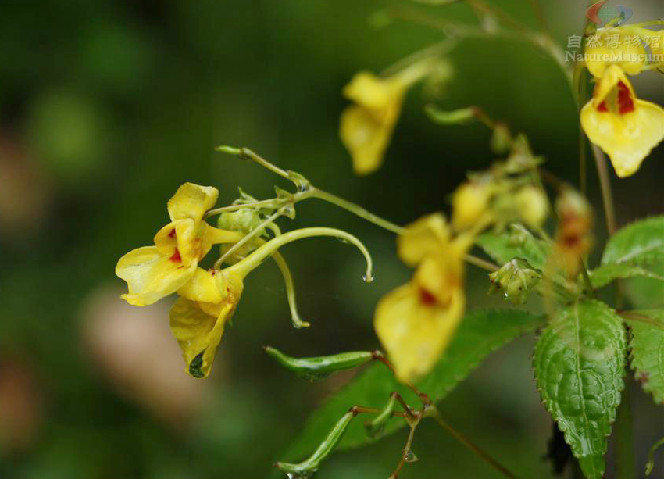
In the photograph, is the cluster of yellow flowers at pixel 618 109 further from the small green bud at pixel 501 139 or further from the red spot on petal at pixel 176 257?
the red spot on petal at pixel 176 257

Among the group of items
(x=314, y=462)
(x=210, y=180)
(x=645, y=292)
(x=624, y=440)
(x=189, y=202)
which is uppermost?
(x=189, y=202)

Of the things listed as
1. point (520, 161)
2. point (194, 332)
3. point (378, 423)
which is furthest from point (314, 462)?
point (520, 161)

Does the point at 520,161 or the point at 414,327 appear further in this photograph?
the point at 520,161

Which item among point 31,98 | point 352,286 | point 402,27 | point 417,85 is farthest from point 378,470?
point 31,98

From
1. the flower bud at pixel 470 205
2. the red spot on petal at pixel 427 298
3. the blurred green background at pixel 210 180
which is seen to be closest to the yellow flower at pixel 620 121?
the flower bud at pixel 470 205

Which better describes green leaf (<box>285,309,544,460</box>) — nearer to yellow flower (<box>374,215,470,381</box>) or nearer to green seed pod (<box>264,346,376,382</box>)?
green seed pod (<box>264,346,376,382</box>)

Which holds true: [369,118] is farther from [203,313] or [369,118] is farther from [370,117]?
[203,313]
